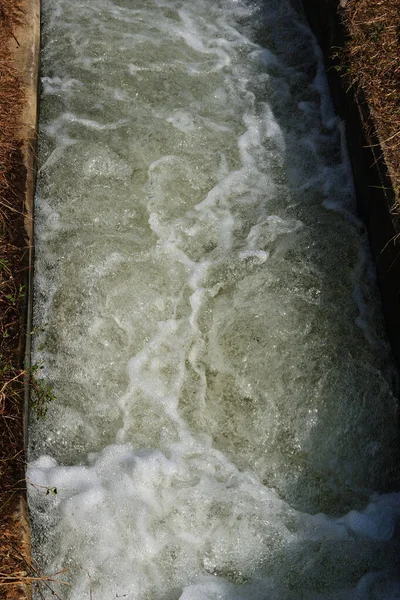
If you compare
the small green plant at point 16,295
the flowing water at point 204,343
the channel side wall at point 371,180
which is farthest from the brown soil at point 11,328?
the channel side wall at point 371,180

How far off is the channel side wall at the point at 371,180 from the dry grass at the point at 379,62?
56 mm

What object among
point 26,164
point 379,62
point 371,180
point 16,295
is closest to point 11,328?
point 16,295

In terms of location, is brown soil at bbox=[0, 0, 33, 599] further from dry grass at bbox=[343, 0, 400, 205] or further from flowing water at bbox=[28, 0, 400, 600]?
dry grass at bbox=[343, 0, 400, 205]

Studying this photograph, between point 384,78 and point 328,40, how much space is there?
45.8 inches

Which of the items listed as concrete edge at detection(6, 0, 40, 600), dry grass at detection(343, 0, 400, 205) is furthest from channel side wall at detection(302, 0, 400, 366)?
concrete edge at detection(6, 0, 40, 600)

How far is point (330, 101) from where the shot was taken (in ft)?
18.4

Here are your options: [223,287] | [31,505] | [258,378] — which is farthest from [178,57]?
[31,505]

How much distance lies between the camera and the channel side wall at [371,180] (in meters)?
4.15

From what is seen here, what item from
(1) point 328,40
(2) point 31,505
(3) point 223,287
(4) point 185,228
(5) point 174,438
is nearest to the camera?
(2) point 31,505

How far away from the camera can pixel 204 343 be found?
4094 millimetres

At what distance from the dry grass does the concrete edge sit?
235 centimetres

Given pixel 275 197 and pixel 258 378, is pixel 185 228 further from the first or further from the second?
pixel 258 378

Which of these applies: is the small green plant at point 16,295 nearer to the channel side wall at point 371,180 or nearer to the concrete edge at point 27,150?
the concrete edge at point 27,150

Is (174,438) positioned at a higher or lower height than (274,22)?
lower
